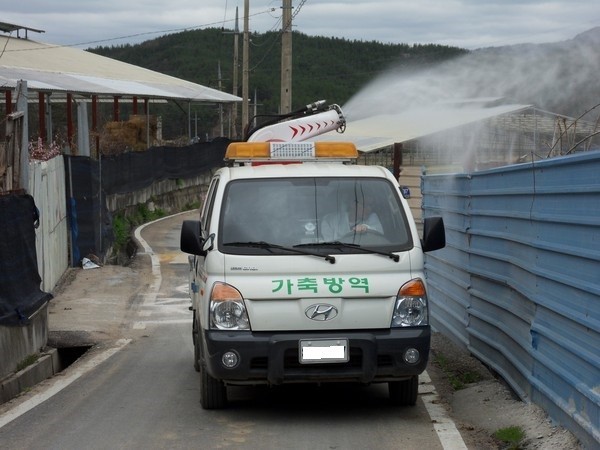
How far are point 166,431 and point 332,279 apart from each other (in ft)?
5.75

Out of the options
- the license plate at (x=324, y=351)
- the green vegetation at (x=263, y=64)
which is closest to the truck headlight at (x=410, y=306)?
the license plate at (x=324, y=351)

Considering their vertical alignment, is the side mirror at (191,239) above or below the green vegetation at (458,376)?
above

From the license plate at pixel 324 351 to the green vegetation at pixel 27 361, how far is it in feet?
13.7

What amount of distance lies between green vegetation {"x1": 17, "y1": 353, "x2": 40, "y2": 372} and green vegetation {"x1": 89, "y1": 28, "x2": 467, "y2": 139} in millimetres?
63398

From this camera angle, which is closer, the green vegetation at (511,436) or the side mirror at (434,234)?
the green vegetation at (511,436)

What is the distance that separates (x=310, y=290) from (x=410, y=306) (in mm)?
825

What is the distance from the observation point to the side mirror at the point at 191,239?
8.42 meters

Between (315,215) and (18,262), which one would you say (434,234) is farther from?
(18,262)

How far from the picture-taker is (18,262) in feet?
38.0

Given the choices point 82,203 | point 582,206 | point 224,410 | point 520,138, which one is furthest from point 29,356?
point 520,138

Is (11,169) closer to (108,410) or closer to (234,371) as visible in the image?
(108,410)

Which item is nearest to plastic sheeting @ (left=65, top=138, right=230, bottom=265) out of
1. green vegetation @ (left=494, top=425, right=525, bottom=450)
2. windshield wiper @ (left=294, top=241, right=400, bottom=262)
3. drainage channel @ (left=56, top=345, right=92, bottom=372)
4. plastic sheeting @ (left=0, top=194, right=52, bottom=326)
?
drainage channel @ (left=56, top=345, right=92, bottom=372)

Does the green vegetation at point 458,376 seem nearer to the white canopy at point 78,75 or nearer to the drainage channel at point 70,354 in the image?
the drainage channel at point 70,354

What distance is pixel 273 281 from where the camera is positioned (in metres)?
8.01
